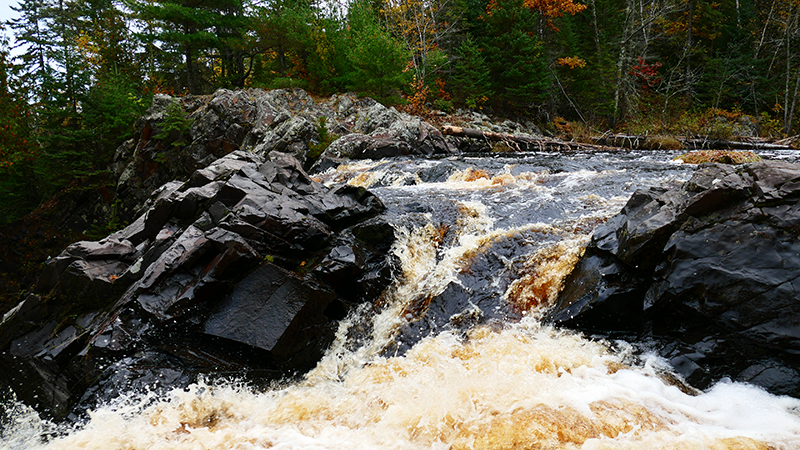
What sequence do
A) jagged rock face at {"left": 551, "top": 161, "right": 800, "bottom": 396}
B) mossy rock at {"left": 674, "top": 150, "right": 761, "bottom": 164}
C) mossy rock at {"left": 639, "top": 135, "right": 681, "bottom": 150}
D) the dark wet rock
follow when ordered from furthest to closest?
1. mossy rock at {"left": 639, "top": 135, "right": 681, "bottom": 150}
2. mossy rock at {"left": 674, "top": 150, "right": 761, "bottom": 164}
3. the dark wet rock
4. jagged rock face at {"left": 551, "top": 161, "right": 800, "bottom": 396}

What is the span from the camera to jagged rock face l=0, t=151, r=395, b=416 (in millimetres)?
3879

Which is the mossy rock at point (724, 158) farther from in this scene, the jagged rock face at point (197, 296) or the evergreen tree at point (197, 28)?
the evergreen tree at point (197, 28)

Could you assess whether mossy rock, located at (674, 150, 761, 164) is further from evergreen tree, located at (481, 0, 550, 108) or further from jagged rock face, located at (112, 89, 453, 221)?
evergreen tree, located at (481, 0, 550, 108)

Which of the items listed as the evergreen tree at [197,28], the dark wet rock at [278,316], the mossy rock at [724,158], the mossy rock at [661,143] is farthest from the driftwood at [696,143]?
the evergreen tree at [197,28]

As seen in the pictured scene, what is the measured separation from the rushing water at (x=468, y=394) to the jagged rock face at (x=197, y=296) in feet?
0.99

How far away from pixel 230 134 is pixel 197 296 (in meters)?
14.6

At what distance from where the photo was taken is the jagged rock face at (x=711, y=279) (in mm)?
3117

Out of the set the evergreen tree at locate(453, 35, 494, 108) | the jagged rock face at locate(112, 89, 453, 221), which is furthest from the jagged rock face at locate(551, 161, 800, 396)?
the evergreen tree at locate(453, 35, 494, 108)

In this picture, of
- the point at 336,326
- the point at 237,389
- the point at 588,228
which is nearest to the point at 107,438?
the point at 237,389

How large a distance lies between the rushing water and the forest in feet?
53.6

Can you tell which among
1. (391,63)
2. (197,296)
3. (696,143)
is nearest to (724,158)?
(696,143)

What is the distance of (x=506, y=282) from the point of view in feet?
16.3

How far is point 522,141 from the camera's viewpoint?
1598cm

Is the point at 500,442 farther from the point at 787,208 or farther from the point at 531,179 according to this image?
the point at 531,179
